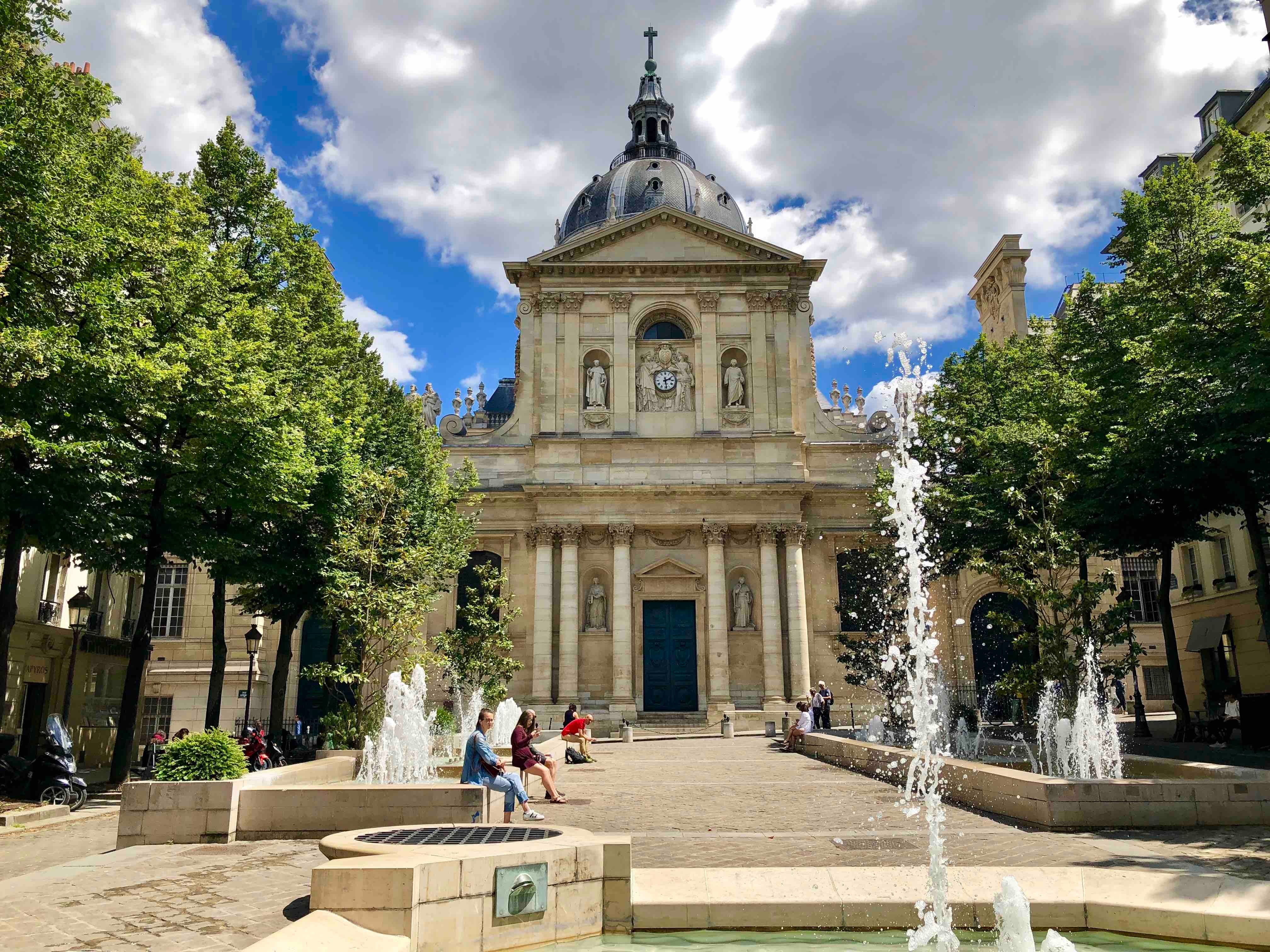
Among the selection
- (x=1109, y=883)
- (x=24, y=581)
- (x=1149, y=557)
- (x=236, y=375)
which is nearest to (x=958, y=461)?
(x=1149, y=557)

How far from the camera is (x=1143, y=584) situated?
129ft

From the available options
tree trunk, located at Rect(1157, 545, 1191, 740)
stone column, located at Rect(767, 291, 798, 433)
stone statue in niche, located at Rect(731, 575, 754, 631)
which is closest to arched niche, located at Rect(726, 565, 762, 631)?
stone statue in niche, located at Rect(731, 575, 754, 631)

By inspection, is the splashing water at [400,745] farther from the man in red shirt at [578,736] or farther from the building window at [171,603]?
the building window at [171,603]

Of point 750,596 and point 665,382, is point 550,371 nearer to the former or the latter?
point 665,382

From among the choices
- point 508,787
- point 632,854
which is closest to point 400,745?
point 508,787

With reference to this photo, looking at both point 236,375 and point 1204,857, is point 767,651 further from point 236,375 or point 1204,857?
point 1204,857

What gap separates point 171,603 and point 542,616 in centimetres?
1438

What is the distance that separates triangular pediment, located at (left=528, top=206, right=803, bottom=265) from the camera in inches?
1610

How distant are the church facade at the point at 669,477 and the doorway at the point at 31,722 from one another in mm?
14850

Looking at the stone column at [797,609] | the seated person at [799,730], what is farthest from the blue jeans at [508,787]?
the stone column at [797,609]

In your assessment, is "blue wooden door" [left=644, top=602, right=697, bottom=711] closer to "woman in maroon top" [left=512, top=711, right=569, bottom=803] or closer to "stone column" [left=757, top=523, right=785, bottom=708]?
"stone column" [left=757, top=523, right=785, bottom=708]

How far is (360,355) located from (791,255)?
20.3 m

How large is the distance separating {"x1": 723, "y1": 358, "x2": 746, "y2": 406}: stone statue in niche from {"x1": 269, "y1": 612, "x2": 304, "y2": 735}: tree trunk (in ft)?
66.7

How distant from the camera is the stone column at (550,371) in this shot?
40.0 m
